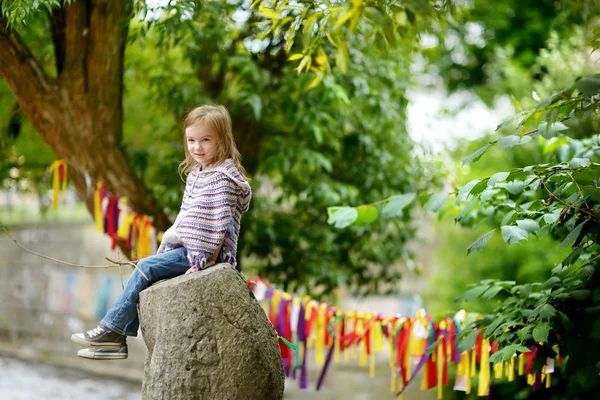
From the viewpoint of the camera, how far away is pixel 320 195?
5.62 metres

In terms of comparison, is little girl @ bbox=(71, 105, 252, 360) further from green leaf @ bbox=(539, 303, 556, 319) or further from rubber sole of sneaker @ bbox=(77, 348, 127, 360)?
green leaf @ bbox=(539, 303, 556, 319)

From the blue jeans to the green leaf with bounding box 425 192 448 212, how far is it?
59.5 inches

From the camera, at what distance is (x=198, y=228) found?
277cm

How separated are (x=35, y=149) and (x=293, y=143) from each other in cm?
243

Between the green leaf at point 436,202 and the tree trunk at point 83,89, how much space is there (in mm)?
2073

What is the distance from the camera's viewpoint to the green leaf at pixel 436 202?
12.5ft

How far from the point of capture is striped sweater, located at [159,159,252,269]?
2.77 meters

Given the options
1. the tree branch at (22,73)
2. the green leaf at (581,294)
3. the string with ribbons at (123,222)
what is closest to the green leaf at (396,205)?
the green leaf at (581,294)

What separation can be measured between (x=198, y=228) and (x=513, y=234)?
1299mm

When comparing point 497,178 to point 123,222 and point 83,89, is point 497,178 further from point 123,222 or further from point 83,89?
point 83,89

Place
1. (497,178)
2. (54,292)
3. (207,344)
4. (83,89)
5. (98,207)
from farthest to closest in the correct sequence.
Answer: (54,292) < (98,207) < (83,89) < (497,178) < (207,344)

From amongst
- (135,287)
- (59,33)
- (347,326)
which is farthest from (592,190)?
(59,33)

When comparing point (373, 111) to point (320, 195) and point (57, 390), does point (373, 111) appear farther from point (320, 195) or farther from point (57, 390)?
point (57, 390)

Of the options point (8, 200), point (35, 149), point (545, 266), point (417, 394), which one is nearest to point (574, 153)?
point (545, 266)
